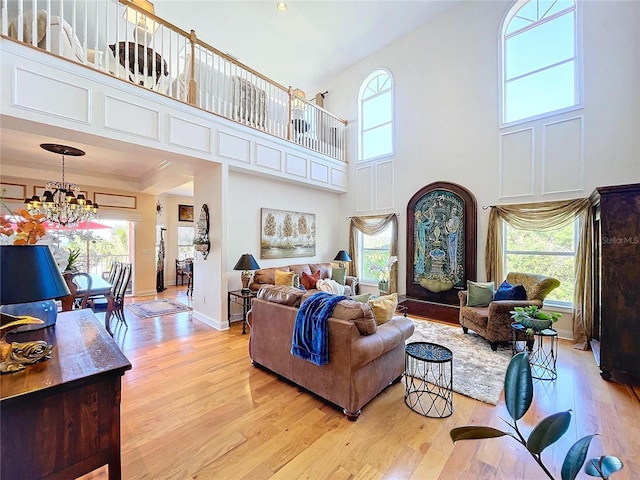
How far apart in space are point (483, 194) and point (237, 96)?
4.46 meters

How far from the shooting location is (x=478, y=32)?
200 inches

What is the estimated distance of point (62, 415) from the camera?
122cm

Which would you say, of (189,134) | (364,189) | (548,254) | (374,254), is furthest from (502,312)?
(189,134)

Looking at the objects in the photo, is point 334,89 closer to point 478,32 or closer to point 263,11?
point 263,11

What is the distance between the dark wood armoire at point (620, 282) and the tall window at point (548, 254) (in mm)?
1466

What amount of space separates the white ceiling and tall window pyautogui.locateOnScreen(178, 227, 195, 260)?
2.59 m

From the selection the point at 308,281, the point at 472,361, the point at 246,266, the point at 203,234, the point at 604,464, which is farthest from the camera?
the point at 308,281

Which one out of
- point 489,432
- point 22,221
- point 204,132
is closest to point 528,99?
point 204,132

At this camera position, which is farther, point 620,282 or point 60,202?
point 60,202

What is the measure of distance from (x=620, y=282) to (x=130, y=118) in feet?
18.5

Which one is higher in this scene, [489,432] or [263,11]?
[263,11]

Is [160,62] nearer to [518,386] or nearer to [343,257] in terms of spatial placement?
[343,257]

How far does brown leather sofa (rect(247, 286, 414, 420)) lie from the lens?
7.43 feet

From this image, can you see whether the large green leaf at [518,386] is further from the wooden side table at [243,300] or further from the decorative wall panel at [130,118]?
the decorative wall panel at [130,118]
